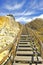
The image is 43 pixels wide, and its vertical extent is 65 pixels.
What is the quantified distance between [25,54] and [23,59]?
1.21m

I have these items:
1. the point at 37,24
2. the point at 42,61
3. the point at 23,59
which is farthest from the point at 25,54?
the point at 37,24

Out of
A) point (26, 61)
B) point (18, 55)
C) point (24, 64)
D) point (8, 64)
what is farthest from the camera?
point (18, 55)

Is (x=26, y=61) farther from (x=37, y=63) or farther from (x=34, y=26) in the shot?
(x=34, y=26)

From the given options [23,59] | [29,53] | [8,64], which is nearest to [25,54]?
[29,53]

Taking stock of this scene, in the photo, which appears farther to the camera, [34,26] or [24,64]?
[34,26]

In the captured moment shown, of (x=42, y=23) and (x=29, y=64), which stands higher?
(x=42, y=23)

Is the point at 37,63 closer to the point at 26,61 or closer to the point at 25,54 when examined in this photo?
the point at 26,61

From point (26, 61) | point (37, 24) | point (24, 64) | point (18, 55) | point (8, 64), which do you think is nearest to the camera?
point (8, 64)

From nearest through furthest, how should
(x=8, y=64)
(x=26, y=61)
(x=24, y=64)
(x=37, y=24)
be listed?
1. (x=8, y=64)
2. (x=24, y=64)
3. (x=26, y=61)
4. (x=37, y=24)

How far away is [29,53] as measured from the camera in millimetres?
10203

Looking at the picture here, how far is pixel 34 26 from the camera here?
51.6 meters

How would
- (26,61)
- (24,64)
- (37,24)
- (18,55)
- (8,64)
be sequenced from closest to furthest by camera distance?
1. (8,64)
2. (24,64)
3. (26,61)
4. (18,55)
5. (37,24)

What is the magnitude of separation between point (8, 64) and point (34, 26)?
4523 centimetres

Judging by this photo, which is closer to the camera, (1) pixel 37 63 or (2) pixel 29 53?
(1) pixel 37 63
